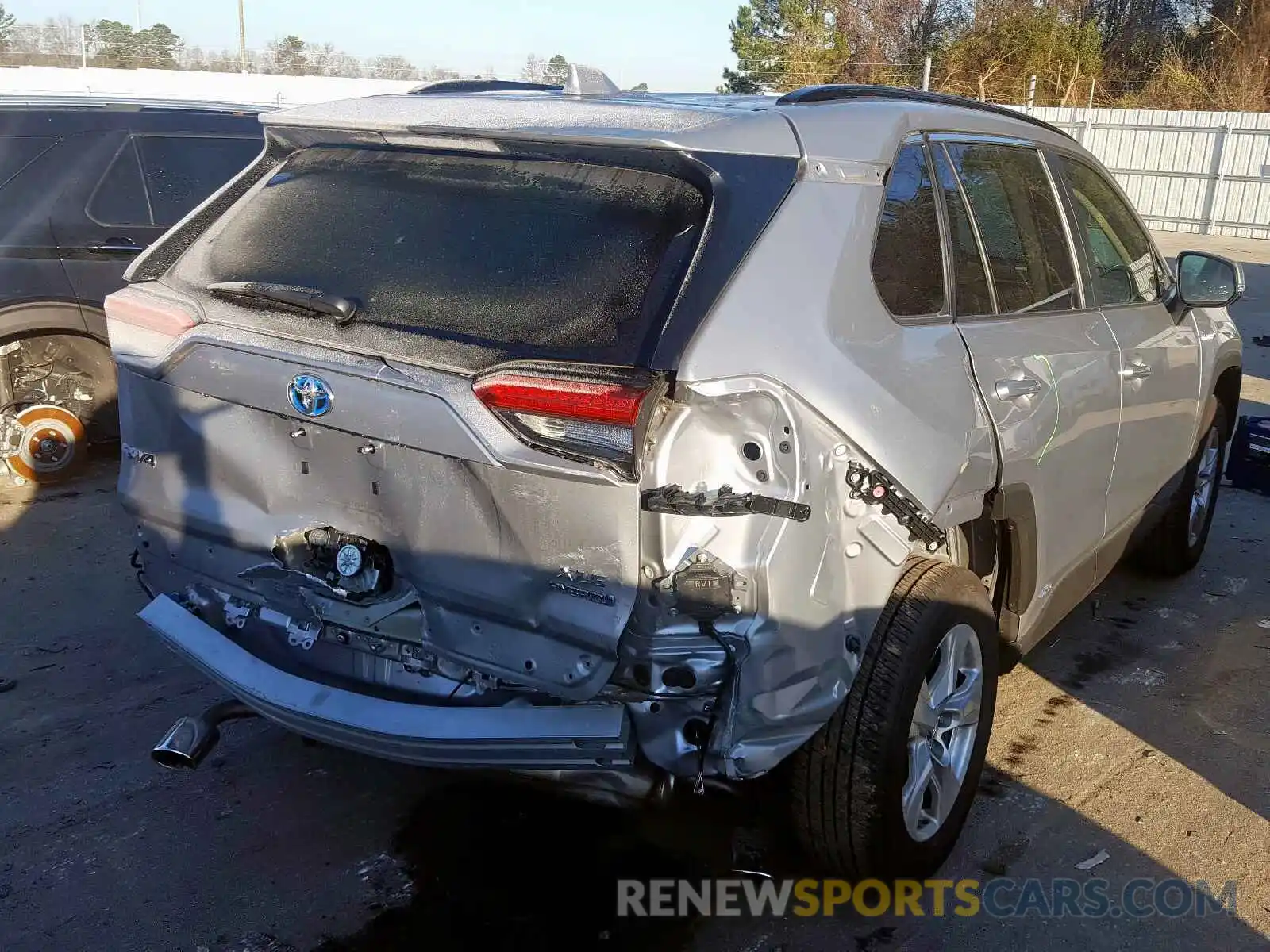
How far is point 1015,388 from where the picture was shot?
10.6 feet

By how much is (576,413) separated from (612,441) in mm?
98

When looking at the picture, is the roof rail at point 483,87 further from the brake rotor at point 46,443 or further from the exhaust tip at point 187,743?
the brake rotor at point 46,443

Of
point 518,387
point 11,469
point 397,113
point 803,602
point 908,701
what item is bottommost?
point 11,469

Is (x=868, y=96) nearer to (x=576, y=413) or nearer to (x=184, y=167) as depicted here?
(x=576, y=413)

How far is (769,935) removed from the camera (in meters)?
2.93

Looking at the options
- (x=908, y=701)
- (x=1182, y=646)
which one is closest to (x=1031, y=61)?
(x=1182, y=646)

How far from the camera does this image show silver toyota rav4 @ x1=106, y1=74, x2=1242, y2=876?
2.43 meters

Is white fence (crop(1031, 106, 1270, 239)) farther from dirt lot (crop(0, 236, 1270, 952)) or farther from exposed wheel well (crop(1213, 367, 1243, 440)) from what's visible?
dirt lot (crop(0, 236, 1270, 952))

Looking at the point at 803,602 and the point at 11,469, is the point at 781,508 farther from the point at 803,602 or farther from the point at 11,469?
the point at 11,469

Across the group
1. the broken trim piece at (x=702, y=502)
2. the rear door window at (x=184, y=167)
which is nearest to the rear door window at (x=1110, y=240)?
the broken trim piece at (x=702, y=502)

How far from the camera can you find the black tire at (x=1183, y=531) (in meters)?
5.10

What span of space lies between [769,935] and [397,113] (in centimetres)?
236

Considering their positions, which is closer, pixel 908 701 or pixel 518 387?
pixel 518 387

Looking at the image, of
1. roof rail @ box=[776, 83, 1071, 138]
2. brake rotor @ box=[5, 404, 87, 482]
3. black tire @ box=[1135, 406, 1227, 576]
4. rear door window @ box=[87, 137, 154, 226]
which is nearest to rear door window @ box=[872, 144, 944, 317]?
roof rail @ box=[776, 83, 1071, 138]
